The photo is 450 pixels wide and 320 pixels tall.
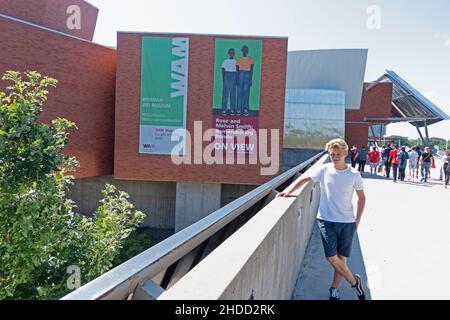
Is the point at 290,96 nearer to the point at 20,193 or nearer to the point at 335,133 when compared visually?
the point at 335,133

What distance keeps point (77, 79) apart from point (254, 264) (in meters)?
20.3

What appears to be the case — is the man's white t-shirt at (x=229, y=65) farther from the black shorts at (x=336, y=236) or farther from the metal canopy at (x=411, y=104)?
the metal canopy at (x=411, y=104)

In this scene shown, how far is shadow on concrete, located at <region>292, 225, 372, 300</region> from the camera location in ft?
12.4

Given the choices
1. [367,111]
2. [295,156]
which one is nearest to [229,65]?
[295,156]

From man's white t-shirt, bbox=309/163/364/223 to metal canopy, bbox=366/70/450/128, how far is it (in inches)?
1360

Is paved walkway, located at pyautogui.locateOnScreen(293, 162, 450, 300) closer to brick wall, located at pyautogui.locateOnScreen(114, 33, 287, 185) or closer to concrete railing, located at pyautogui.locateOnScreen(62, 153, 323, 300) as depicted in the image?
concrete railing, located at pyautogui.locateOnScreen(62, 153, 323, 300)

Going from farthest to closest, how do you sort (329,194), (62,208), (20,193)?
(62,208)
(20,193)
(329,194)

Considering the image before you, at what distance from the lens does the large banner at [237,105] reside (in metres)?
20.8

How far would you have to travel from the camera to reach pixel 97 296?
1.51 metres

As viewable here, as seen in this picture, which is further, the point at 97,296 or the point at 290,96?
the point at 290,96
